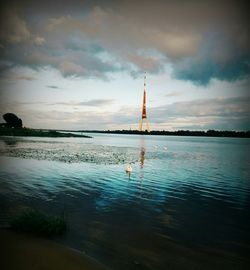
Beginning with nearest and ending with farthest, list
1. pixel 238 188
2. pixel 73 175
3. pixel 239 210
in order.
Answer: pixel 239 210
pixel 238 188
pixel 73 175

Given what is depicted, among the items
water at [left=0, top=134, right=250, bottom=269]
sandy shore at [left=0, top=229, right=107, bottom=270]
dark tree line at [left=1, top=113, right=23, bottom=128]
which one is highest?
dark tree line at [left=1, top=113, right=23, bottom=128]

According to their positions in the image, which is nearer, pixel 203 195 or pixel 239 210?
pixel 239 210

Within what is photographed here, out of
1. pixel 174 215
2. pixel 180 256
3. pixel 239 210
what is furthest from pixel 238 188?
pixel 180 256

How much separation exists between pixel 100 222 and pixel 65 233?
196cm

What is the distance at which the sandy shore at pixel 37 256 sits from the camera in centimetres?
610

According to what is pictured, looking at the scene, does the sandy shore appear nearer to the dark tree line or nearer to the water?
the water

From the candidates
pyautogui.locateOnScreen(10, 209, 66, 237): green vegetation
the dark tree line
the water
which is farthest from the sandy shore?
the dark tree line

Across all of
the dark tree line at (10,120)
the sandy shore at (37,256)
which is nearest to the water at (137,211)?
the sandy shore at (37,256)

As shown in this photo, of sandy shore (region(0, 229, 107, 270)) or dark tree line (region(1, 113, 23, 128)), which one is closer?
sandy shore (region(0, 229, 107, 270))

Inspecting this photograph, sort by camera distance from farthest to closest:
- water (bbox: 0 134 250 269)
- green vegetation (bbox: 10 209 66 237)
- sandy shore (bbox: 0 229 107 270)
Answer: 1. water (bbox: 0 134 250 269)
2. green vegetation (bbox: 10 209 66 237)
3. sandy shore (bbox: 0 229 107 270)

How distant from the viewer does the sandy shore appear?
610cm

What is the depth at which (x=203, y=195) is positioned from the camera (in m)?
16.8

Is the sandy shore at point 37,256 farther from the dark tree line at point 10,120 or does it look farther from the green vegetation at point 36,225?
the dark tree line at point 10,120

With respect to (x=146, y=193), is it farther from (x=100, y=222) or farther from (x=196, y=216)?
(x=100, y=222)
